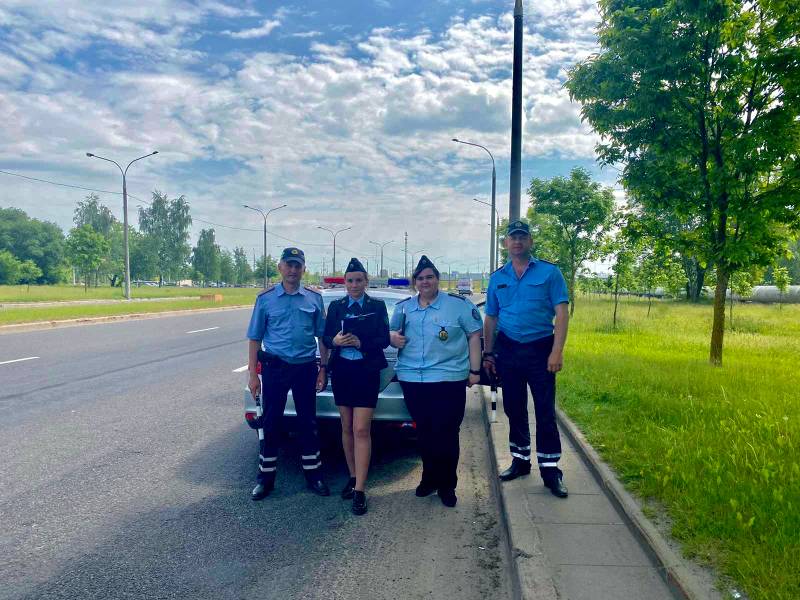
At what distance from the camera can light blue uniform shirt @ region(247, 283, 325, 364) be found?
14.1 feet

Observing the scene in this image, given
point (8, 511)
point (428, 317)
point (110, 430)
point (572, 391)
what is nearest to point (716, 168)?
point (572, 391)

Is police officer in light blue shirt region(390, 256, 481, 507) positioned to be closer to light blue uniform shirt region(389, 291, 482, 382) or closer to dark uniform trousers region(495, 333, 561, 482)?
light blue uniform shirt region(389, 291, 482, 382)

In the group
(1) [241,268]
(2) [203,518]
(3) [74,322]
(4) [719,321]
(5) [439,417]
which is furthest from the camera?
(1) [241,268]

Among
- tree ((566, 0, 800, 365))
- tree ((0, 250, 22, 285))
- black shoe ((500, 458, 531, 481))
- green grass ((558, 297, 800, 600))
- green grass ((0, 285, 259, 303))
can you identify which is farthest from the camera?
tree ((0, 250, 22, 285))

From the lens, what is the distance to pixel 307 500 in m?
4.28

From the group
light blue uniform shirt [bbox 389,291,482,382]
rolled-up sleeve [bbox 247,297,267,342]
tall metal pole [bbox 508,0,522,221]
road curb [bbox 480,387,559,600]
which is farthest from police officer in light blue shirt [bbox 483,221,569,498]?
tall metal pole [bbox 508,0,522,221]

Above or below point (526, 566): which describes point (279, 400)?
above

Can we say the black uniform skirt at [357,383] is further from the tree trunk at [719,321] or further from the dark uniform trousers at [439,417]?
the tree trunk at [719,321]

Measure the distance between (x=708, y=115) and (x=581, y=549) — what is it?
312 inches

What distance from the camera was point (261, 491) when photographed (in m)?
4.27

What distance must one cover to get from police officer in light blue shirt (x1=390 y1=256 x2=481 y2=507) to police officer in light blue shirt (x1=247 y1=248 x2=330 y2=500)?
2.17 ft

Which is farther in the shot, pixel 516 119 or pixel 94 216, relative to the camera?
pixel 94 216

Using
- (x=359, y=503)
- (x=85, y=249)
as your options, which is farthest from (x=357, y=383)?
(x=85, y=249)

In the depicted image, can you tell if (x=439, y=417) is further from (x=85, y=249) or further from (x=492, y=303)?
(x=85, y=249)
